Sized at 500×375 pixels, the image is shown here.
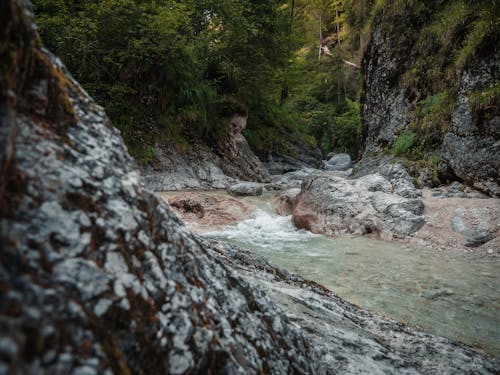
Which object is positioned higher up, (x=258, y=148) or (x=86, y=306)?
(x=258, y=148)

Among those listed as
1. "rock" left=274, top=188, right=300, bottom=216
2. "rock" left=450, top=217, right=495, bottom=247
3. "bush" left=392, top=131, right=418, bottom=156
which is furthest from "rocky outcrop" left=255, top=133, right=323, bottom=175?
"rock" left=450, top=217, right=495, bottom=247

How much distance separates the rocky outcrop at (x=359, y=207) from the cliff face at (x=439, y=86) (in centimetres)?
152

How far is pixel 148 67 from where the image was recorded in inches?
425

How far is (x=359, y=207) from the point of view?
21.8 feet

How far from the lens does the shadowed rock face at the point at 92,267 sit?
0.65 meters

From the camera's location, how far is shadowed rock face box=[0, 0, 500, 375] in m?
0.65

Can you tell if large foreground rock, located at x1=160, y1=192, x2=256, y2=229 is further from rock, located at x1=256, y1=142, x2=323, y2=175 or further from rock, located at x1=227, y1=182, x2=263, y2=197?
rock, located at x1=256, y1=142, x2=323, y2=175

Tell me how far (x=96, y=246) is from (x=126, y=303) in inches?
6.8

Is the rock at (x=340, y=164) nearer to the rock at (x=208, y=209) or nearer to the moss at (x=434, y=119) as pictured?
the moss at (x=434, y=119)

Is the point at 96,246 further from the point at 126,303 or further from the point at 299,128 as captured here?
the point at 299,128

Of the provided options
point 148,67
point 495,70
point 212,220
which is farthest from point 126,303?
point 148,67

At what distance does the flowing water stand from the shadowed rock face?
2.14 meters

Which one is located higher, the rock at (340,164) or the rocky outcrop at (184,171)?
the rock at (340,164)

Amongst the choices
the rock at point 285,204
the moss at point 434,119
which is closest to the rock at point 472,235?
the rock at point 285,204
